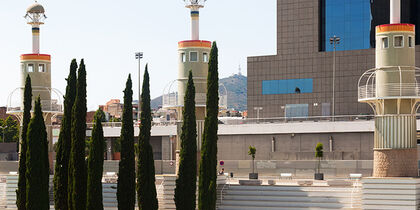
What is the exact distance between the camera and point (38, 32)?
59344 mm

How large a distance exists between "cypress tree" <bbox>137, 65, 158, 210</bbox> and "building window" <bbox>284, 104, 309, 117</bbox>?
38052mm

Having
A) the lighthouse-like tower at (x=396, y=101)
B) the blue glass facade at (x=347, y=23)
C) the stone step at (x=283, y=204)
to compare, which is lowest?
the stone step at (x=283, y=204)

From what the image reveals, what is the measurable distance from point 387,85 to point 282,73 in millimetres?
39139

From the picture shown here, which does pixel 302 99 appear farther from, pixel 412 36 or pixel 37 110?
pixel 37 110

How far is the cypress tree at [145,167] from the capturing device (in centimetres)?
4309

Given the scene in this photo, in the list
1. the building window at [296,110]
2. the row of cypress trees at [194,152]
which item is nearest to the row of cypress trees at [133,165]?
the row of cypress trees at [194,152]

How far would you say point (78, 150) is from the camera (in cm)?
4250

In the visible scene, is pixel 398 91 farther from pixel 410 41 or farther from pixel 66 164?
pixel 66 164

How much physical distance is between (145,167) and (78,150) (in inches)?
Answer: 158

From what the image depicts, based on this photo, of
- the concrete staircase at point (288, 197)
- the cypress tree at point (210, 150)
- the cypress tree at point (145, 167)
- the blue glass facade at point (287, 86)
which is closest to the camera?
the cypress tree at point (210, 150)

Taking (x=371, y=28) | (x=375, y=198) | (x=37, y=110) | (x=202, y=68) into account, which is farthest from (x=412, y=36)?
(x=371, y=28)

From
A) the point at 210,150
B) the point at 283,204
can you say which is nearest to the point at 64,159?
the point at 210,150

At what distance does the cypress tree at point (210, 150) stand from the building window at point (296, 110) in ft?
122

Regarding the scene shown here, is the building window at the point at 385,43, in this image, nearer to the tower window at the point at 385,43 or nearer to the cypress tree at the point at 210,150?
the tower window at the point at 385,43
